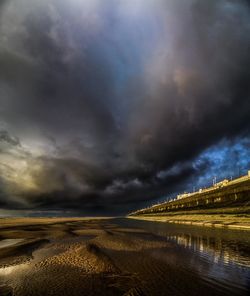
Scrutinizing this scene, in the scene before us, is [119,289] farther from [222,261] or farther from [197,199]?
[197,199]

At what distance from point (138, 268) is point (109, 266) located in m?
2.27

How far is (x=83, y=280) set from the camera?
14.5m

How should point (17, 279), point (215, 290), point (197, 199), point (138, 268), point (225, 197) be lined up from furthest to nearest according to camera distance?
1. point (197, 199)
2. point (225, 197)
3. point (138, 268)
4. point (17, 279)
5. point (215, 290)

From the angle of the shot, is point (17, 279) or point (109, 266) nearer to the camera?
point (17, 279)

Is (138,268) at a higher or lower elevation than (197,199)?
lower

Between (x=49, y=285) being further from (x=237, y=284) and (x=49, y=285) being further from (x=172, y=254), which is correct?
(x=172, y=254)

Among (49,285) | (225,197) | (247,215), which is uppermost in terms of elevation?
(225,197)

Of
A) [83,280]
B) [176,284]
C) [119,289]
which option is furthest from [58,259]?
[176,284]

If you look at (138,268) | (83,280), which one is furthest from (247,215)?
(83,280)

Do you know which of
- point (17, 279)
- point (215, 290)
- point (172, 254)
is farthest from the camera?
point (172, 254)

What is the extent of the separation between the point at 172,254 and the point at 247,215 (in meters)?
52.4

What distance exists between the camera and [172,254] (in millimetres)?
23500

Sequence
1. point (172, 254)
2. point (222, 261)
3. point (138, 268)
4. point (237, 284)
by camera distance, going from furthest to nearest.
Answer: point (172, 254)
point (222, 261)
point (138, 268)
point (237, 284)

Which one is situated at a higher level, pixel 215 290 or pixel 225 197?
pixel 225 197
